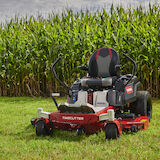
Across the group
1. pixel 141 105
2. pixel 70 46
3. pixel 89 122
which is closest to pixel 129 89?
pixel 141 105

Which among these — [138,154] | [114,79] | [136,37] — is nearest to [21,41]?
[136,37]

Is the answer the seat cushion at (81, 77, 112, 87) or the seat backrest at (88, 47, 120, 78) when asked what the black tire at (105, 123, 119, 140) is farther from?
the seat backrest at (88, 47, 120, 78)

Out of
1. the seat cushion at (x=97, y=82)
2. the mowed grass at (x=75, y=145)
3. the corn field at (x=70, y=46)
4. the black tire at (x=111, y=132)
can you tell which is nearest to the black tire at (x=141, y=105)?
the mowed grass at (x=75, y=145)

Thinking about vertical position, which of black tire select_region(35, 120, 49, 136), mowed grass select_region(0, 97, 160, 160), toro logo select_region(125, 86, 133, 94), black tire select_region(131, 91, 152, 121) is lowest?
mowed grass select_region(0, 97, 160, 160)

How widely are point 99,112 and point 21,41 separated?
6.28 meters

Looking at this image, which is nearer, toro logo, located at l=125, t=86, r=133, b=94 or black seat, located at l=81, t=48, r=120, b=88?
toro logo, located at l=125, t=86, r=133, b=94

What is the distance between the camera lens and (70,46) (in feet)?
30.1

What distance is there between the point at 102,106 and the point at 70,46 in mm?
4640

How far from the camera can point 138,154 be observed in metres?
3.46

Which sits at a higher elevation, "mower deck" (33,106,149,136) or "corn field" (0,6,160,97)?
"corn field" (0,6,160,97)

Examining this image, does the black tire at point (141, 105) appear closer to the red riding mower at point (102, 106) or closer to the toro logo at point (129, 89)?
the red riding mower at point (102, 106)

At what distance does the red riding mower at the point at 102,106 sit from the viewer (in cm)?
416

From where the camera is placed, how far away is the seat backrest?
5426mm

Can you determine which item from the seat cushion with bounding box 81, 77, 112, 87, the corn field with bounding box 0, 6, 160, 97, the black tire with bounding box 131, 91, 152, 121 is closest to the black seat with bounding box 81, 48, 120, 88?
the seat cushion with bounding box 81, 77, 112, 87
